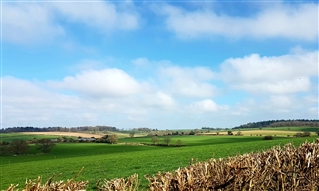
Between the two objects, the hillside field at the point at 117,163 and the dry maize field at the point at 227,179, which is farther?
the hillside field at the point at 117,163

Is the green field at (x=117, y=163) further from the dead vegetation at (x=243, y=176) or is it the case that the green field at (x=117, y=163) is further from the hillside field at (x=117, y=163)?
the dead vegetation at (x=243, y=176)

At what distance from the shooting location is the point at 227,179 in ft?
15.7

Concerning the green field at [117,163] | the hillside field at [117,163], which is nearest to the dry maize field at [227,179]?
the green field at [117,163]

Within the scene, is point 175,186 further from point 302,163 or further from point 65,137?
point 65,137

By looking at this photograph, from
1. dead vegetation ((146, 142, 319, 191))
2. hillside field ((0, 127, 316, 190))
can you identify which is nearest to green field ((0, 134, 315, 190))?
hillside field ((0, 127, 316, 190))

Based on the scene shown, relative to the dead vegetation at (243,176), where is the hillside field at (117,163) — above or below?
below

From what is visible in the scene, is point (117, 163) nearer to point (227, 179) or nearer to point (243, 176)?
point (243, 176)

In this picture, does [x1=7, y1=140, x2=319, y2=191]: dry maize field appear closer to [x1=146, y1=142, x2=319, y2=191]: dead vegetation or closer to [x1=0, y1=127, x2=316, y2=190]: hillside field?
[x1=146, y1=142, x2=319, y2=191]: dead vegetation

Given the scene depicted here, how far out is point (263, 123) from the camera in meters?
164

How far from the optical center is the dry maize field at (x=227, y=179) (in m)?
4.25

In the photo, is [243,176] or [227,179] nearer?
[227,179]

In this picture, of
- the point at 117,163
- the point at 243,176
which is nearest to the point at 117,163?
the point at 117,163

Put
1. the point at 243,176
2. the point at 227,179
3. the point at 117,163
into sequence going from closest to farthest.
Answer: the point at 227,179, the point at 243,176, the point at 117,163

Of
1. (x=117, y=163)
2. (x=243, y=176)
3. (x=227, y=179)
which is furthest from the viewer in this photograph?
(x=117, y=163)
